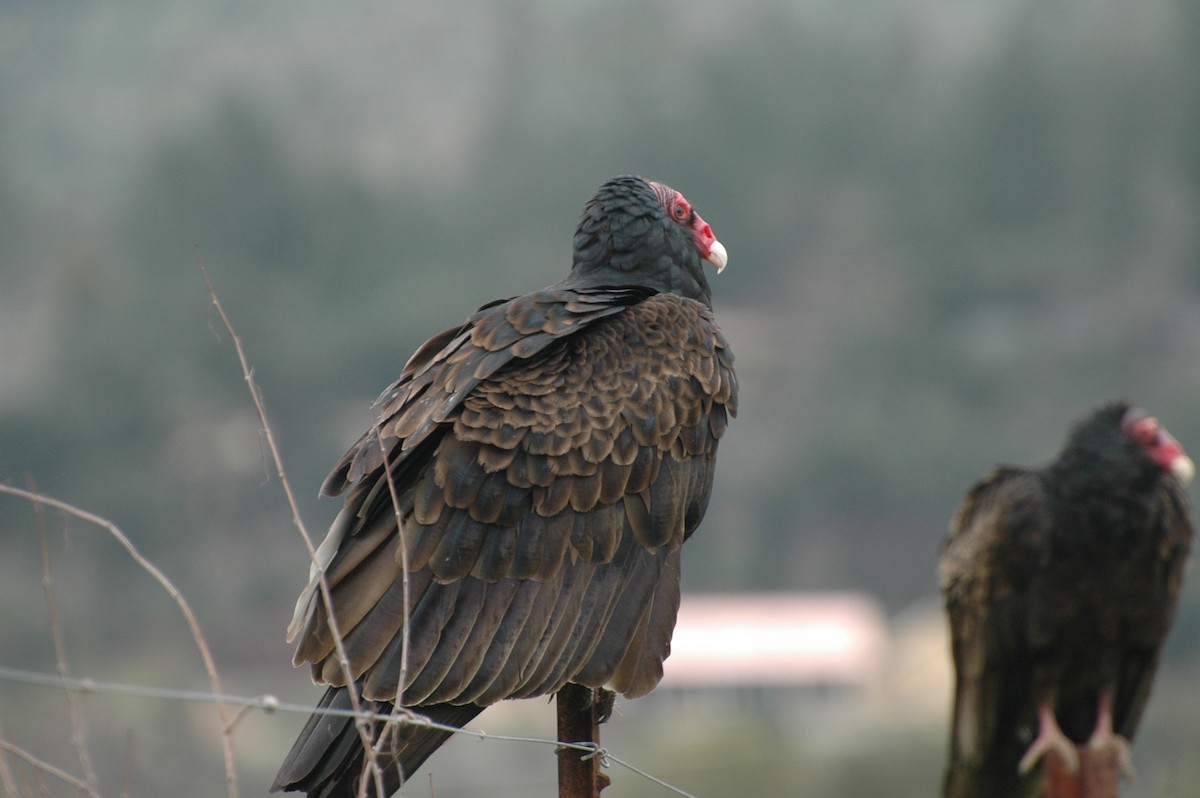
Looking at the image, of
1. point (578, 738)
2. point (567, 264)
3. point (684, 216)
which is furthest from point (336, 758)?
point (567, 264)

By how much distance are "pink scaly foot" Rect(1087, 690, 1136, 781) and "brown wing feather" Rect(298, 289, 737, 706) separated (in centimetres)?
239

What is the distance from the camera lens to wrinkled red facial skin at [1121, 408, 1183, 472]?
5.84 m

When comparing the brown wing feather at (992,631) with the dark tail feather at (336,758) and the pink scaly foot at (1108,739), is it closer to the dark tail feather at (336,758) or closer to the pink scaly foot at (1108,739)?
the pink scaly foot at (1108,739)

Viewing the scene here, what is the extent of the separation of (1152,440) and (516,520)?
9.82ft

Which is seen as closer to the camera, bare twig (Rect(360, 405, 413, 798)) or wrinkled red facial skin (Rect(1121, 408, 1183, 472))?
bare twig (Rect(360, 405, 413, 798))

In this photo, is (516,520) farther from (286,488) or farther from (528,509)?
(286,488)

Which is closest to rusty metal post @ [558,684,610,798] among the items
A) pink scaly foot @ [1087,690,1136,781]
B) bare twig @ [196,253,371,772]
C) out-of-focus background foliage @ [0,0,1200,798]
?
bare twig @ [196,253,371,772]

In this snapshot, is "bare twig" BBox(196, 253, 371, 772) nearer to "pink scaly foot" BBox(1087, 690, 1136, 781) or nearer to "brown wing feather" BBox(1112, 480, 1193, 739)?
"pink scaly foot" BBox(1087, 690, 1136, 781)

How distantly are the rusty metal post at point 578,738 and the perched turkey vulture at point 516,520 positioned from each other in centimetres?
13

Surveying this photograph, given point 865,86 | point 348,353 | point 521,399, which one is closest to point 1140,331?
point 865,86

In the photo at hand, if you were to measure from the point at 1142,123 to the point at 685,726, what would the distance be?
2500cm

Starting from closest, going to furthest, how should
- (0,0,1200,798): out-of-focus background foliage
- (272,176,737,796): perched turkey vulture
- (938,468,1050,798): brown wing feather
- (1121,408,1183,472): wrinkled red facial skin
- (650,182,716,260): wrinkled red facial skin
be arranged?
1. (272,176,737,796): perched turkey vulture
2. (650,182,716,260): wrinkled red facial skin
3. (1121,408,1183,472): wrinkled red facial skin
4. (938,468,1050,798): brown wing feather
5. (0,0,1200,798): out-of-focus background foliage

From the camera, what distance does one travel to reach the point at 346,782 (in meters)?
3.40

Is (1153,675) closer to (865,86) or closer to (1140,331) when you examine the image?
(1140,331)
